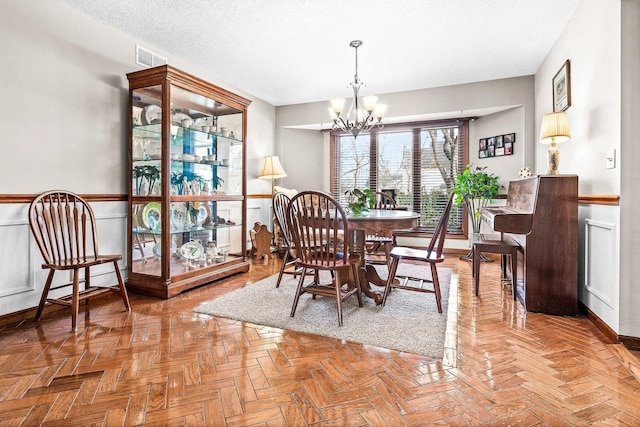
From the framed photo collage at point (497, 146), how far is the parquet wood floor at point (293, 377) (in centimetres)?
295

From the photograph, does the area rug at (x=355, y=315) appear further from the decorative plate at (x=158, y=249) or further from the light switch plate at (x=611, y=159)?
the light switch plate at (x=611, y=159)

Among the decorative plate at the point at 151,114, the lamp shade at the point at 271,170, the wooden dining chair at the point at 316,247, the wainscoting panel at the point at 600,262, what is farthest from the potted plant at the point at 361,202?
the lamp shade at the point at 271,170

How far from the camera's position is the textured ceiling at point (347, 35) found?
281 centimetres

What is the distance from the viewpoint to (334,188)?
6.16 m

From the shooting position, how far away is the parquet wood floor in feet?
4.50

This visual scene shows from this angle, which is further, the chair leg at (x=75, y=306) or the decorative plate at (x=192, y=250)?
the decorative plate at (x=192, y=250)

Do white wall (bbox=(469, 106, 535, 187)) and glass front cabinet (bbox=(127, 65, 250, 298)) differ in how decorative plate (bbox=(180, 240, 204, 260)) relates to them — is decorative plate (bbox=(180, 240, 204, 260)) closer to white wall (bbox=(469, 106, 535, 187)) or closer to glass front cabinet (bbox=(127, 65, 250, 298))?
glass front cabinet (bbox=(127, 65, 250, 298))

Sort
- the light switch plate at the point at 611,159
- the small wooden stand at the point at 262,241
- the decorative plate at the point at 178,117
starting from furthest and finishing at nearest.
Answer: the small wooden stand at the point at 262,241
the decorative plate at the point at 178,117
the light switch plate at the point at 611,159

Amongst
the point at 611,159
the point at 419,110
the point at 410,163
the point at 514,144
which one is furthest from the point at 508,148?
the point at 611,159

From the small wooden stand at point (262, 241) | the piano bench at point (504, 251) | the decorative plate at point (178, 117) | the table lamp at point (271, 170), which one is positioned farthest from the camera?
the table lamp at point (271, 170)

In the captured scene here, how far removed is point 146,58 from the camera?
11.5 feet

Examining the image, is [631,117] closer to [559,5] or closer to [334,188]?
[559,5]

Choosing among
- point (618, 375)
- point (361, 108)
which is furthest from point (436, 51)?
point (618, 375)

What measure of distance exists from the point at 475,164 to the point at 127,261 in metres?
4.94
